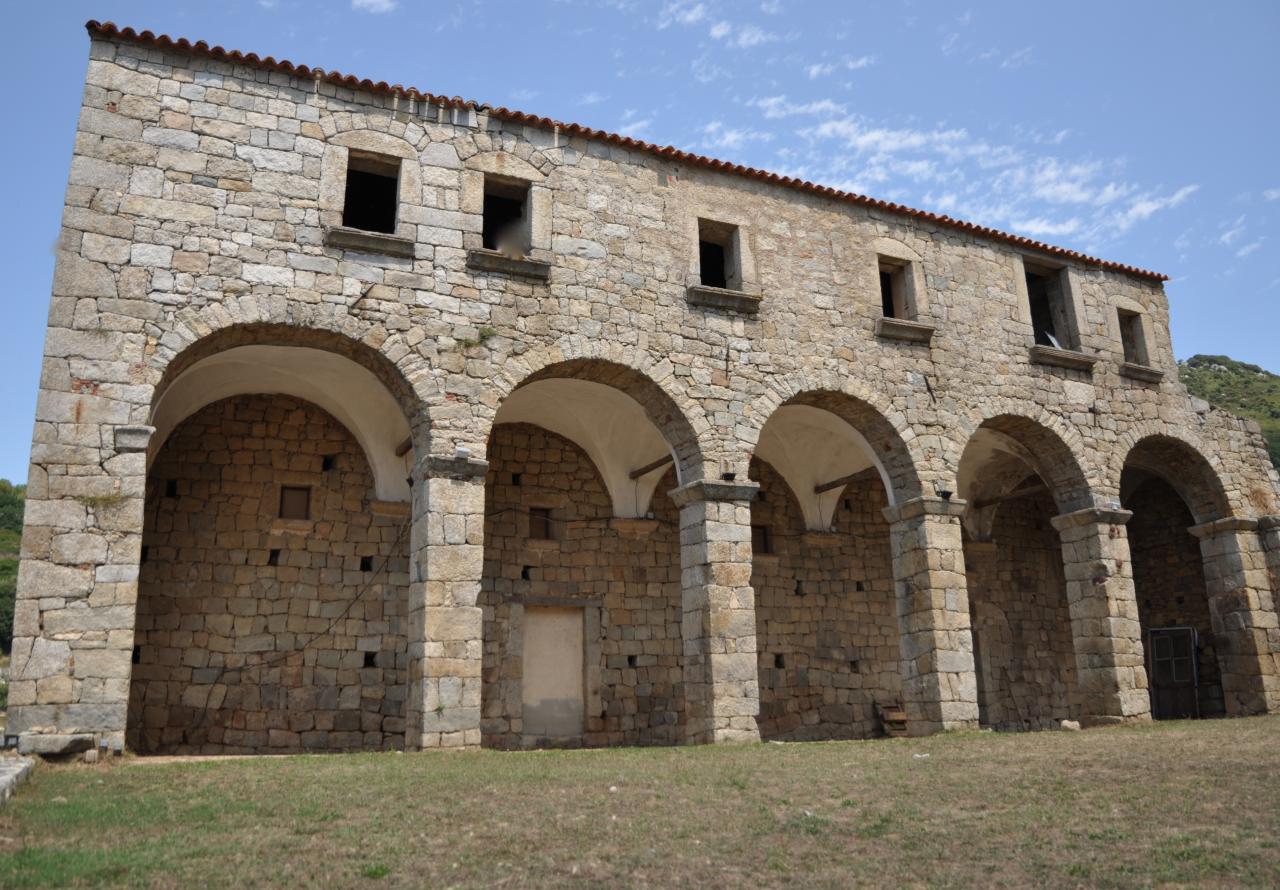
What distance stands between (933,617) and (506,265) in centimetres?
664

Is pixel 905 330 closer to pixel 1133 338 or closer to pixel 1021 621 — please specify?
pixel 1133 338

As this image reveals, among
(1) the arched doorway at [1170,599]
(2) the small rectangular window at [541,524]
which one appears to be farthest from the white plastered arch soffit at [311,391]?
(1) the arched doorway at [1170,599]

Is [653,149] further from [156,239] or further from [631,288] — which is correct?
[156,239]

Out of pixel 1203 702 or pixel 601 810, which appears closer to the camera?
pixel 601 810

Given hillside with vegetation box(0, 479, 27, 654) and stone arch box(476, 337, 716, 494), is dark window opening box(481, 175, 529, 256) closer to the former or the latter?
stone arch box(476, 337, 716, 494)

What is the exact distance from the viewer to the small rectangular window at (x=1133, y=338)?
52.8 feet

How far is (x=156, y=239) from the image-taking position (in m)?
10.0

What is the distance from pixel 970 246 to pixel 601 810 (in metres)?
11.2

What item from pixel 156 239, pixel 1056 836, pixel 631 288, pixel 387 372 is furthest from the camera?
pixel 631 288

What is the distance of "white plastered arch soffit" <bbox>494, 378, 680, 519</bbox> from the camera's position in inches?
529

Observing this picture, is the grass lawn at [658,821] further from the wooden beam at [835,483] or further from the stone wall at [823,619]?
the wooden beam at [835,483]

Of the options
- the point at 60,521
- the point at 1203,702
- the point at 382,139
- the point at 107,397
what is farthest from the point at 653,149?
the point at 1203,702

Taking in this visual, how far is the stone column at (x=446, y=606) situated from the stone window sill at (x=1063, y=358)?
8.55 meters

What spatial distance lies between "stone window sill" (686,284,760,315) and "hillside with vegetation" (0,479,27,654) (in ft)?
54.7
